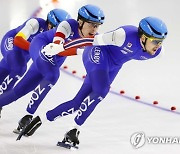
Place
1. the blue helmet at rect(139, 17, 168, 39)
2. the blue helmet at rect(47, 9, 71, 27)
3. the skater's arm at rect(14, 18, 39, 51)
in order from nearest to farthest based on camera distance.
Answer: the blue helmet at rect(139, 17, 168, 39) < the skater's arm at rect(14, 18, 39, 51) < the blue helmet at rect(47, 9, 71, 27)

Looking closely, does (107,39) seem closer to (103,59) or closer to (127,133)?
(103,59)

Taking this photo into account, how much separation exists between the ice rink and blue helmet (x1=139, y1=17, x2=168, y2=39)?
771mm

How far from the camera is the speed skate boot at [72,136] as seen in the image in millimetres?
5139

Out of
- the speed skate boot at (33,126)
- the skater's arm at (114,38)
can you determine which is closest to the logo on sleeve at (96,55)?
the skater's arm at (114,38)

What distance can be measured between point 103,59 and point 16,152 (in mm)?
1198

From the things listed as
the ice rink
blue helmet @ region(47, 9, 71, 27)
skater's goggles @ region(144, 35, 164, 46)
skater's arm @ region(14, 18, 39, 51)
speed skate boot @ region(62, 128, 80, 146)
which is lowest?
the ice rink

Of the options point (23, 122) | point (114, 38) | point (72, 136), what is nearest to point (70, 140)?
point (72, 136)

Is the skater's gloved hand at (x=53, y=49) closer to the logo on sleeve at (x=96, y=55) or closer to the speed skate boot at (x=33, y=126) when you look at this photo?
the logo on sleeve at (x=96, y=55)

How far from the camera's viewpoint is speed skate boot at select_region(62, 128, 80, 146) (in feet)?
16.9

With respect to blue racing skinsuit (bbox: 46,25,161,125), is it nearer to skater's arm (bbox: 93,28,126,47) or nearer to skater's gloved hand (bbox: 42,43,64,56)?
skater's arm (bbox: 93,28,126,47)

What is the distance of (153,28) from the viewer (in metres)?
4.91

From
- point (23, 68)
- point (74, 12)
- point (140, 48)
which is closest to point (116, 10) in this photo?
point (74, 12)

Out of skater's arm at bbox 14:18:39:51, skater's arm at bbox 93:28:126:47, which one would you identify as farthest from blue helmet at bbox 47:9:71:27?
skater's arm at bbox 93:28:126:47

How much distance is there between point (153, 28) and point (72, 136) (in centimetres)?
130
